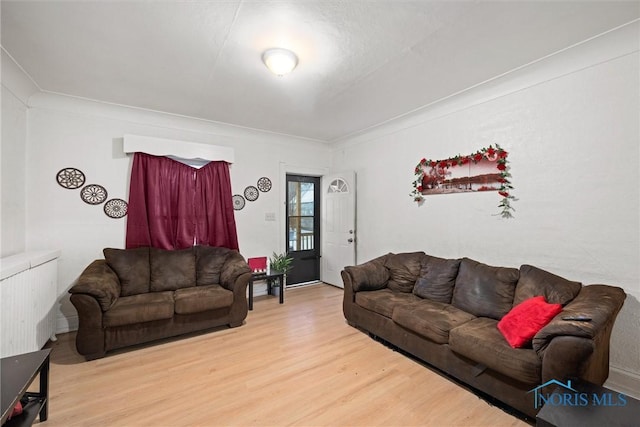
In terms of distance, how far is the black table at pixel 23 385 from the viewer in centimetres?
137

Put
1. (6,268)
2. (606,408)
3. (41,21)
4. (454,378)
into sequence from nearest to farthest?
(606,408) < (41,21) < (6,268) < (454,378)

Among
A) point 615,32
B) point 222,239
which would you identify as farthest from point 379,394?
point 615,32

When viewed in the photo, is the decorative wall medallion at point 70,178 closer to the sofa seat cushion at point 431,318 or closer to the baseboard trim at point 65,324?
the baseboard trim at point 65,324

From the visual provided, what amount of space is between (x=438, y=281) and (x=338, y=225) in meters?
2.25

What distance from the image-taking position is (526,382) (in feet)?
5.95

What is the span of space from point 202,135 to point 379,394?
3960 mm

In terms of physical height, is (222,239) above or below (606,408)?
above

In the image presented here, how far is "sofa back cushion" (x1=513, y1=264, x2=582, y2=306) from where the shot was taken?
7.31ft

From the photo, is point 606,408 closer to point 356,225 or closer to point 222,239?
point 356,225

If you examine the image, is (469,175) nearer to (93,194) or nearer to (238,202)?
(238,202)

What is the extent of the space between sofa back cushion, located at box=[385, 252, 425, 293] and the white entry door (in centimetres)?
127

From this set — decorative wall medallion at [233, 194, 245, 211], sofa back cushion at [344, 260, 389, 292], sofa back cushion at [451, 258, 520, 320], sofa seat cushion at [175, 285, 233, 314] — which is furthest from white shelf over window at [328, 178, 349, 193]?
sofa seat cushion at [175, 285, 233, 314]

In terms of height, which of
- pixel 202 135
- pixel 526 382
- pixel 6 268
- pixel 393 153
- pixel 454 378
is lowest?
pixel 454 378

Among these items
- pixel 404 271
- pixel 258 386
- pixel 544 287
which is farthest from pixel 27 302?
pixel 544 287
